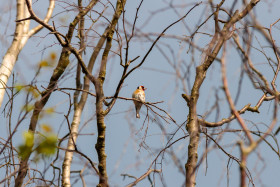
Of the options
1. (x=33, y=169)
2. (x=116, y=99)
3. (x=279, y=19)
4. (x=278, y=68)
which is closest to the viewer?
(x=33, y=169)

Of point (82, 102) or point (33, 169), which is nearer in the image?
point (33, 169)

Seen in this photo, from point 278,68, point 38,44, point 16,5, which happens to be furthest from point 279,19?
point 16,5

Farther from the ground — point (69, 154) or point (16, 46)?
point (16, 46)

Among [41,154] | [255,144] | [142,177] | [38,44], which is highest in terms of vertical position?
[38,44]

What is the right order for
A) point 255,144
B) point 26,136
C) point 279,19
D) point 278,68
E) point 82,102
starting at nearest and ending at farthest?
point 255,144 < point 26,136 < point 278,68 < point 279,19 < point 82,102

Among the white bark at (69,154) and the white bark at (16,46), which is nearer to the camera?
the white bark at (69,154)

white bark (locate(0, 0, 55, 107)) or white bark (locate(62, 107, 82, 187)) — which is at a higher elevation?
white bark (locate(0, 0, 55, 107))

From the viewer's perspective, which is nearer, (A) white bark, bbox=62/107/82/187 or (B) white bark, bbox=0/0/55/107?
(A) white bark, bbox=62/107/82/187

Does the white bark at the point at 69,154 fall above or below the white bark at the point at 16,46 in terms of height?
below

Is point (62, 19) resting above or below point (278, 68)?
above

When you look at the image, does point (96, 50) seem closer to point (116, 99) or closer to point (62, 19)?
point (62, 19)

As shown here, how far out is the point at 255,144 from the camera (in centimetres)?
75

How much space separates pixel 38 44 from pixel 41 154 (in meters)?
1.54

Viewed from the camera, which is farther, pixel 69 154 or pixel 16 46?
pixel 16 46
